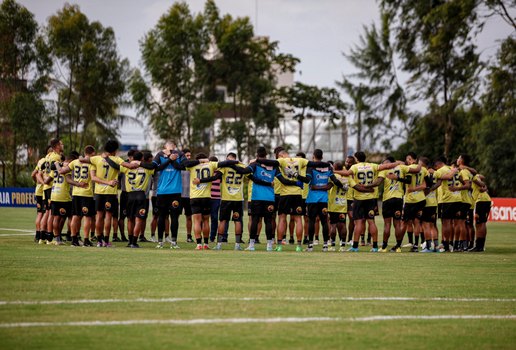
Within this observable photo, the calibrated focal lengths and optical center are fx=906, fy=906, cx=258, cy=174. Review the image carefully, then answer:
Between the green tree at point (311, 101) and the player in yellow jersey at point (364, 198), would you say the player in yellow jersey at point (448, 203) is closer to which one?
the player in yellow jersey at point (364, 198)

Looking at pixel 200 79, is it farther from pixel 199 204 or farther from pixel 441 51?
pixel 199 204

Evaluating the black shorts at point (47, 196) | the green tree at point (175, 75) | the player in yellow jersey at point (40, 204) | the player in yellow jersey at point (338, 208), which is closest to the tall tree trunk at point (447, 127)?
the green tree at point (175, 75)

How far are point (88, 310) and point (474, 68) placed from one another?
163 ft

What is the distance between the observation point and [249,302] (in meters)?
11.3

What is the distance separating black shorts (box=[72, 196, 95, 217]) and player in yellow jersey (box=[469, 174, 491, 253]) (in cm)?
958

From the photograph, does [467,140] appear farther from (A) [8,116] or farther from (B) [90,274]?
(B) [90,274]

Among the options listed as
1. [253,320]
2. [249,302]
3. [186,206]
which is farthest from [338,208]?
[253,320]

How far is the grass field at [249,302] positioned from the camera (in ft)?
29.4

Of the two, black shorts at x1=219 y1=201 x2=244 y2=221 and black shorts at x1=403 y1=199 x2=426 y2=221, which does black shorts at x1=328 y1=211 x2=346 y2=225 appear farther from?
black shorts at x1=219 y1=201 x2=244 y2=221

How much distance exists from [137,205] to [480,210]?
8.76 meters

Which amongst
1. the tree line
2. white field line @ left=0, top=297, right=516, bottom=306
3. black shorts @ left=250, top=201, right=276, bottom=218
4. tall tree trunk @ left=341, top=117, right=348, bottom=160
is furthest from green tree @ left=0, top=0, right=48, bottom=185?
white field line @ left=0, top=297, right=516, bottom=306

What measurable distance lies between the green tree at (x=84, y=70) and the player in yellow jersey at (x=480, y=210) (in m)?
41.3

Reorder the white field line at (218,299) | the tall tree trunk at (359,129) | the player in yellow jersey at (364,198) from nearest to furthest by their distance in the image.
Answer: the white field line at (218,299)
the player in yellow jersey at (364,198)
the tall tree trunk at (359,129)

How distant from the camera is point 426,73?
6356 cm
